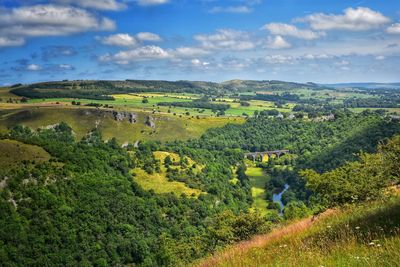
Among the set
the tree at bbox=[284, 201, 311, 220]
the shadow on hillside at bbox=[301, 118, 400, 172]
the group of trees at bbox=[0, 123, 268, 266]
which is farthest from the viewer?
the shadow on hillside at bbox=[301, 118, 400, 172]

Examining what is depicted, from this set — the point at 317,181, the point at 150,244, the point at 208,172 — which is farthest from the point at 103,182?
the point at 317,181

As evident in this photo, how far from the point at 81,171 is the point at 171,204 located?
3071 centimetres

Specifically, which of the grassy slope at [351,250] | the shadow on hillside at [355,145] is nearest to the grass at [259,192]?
the shadow on hillside at [355,145]

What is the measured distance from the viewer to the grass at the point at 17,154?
10597cm

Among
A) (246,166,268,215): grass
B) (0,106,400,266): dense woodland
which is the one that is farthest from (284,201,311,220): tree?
(246,166,268,215): grass

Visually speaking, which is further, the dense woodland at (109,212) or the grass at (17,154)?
the grass at (17,154)

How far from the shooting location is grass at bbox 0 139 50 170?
4172 inches

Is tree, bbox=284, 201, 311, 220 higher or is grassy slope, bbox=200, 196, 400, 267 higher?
grassy slope, bbox=200, 196, 400, 267

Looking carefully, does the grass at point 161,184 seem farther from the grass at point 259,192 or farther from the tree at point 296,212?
the tree at point 296,212

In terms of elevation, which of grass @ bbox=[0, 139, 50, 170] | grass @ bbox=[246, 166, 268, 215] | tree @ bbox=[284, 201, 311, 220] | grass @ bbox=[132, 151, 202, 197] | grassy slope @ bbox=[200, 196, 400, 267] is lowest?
grass @ bbox=[246, 166, 268, 215]

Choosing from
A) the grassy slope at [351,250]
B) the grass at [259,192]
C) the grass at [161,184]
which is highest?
the grassy slope at [351,250]

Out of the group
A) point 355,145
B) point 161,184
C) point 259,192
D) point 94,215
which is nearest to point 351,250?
point 94,215

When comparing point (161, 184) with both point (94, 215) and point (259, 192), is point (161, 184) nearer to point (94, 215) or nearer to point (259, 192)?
point (94, 215)

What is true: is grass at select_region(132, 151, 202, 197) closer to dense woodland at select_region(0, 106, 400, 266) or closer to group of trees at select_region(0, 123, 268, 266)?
dense woodland at select_region(0, 106, 400, 266)
